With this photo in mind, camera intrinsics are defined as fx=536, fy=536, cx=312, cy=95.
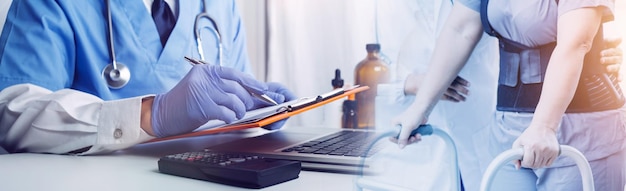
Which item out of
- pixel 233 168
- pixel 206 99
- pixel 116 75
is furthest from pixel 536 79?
pixel 116 75

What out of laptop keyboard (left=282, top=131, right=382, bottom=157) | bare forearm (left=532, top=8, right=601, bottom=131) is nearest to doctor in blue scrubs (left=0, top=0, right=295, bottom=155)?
laptop keyboard (left=282, top=131, right=382, bottom=157)

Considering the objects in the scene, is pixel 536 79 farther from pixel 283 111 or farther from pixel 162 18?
pixel 162 18

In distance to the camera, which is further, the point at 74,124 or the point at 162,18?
the point at 162,18

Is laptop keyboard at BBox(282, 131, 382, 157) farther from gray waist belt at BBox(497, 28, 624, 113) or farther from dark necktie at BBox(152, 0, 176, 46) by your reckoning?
dark necktie at BBox(152, 0, 176, 46)

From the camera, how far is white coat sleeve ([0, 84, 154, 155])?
0.73 m

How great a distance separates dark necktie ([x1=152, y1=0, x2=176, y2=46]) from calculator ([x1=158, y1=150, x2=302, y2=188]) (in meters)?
0.43

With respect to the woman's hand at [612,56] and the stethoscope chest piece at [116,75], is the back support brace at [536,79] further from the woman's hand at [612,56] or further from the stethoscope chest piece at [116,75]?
the stethoscope chest piece at [116,75]

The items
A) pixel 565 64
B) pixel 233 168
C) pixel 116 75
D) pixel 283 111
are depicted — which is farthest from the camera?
pixel 116 75

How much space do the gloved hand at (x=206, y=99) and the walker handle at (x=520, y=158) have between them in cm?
39

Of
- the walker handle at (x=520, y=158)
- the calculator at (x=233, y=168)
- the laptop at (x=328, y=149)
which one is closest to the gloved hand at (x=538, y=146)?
the walker handle at (x=520, y=158)

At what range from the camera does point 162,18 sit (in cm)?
98

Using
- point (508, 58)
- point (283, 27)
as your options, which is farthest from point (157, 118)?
point (283, 27)

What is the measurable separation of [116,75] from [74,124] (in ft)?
0.68

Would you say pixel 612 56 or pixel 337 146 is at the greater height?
pixel 612 56
